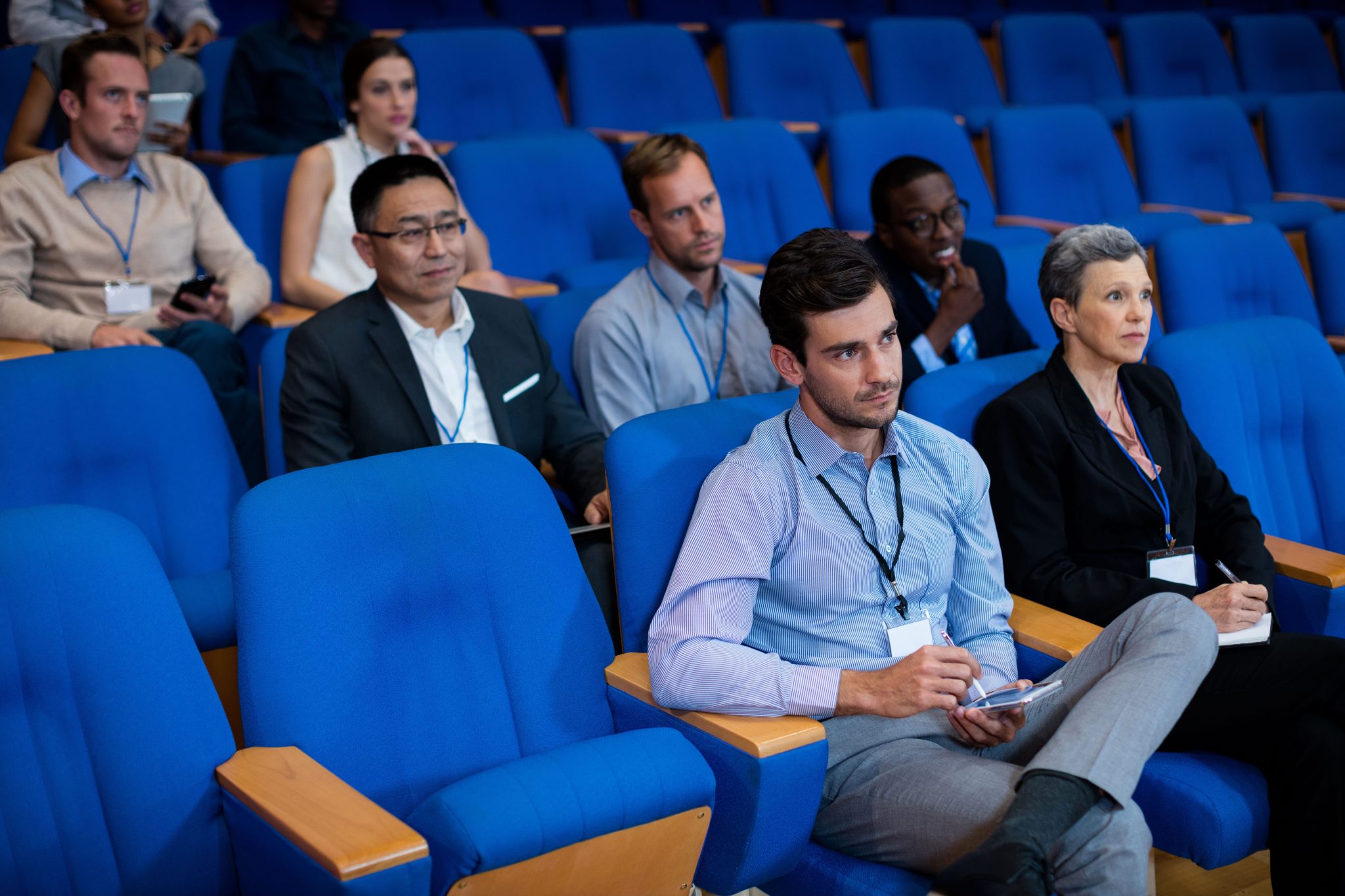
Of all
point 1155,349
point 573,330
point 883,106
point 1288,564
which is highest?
point 883,106

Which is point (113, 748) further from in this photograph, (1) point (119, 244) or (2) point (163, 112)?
(2) point (163, 112)

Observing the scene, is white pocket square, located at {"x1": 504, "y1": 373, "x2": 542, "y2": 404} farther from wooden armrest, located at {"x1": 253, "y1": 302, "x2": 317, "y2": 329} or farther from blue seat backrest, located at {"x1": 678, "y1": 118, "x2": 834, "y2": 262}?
blue seat backrest, located at {"x1": 678, "y1": 118, "x2": 834, "y2": 262}

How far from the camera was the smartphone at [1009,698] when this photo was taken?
1.16m

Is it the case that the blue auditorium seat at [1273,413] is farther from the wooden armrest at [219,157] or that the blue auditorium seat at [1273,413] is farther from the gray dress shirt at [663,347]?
the wooden armrest at [219,157]

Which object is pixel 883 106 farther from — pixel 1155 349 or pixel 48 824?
pixel 48 824

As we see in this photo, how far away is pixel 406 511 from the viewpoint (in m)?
1.21

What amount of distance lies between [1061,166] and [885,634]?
82.5 inches

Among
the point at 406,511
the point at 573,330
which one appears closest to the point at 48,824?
the point at 406,511

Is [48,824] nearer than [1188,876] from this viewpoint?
Yes

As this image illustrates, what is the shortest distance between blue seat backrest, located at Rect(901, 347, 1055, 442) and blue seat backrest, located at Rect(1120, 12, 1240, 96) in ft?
8.68

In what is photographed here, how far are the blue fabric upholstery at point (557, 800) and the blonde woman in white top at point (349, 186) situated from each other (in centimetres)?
115

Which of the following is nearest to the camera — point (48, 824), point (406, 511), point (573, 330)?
point (48, 824)

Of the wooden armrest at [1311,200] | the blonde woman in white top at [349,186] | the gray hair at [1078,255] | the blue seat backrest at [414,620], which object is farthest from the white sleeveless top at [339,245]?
the wooden armrest at [1311,200]

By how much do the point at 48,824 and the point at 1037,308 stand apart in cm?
172
